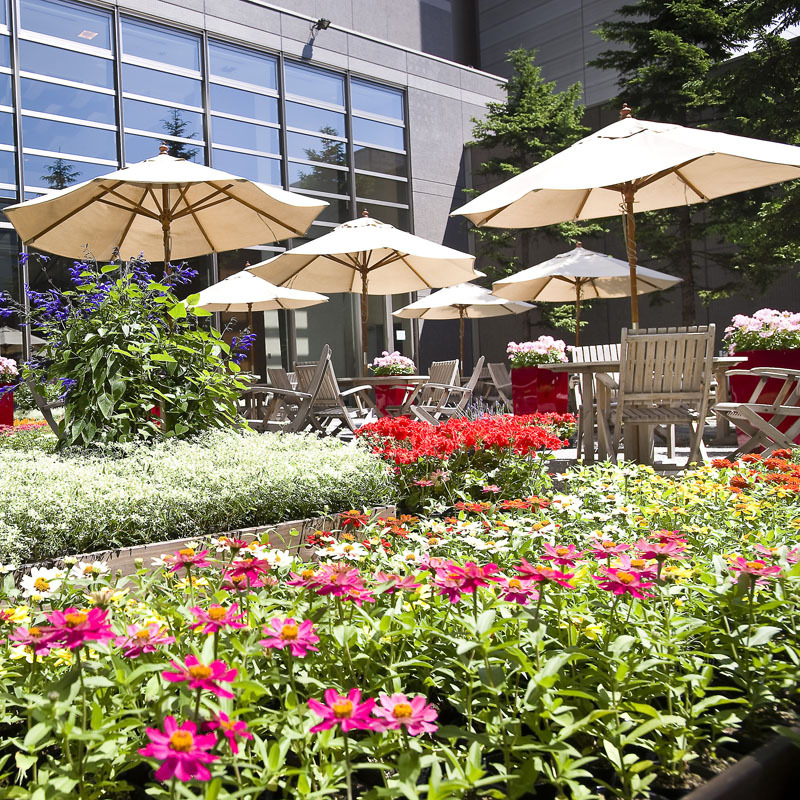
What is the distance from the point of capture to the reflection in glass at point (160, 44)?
1427cm

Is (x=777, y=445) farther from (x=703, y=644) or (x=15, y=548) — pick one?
(x=15, y=548)

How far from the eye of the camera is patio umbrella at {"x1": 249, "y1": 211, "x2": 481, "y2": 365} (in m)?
8.48

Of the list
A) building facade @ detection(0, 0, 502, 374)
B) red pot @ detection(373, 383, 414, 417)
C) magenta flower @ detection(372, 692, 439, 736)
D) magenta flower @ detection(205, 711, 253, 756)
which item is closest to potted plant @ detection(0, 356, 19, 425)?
building facade @ detection(0, 0, 502, 374)

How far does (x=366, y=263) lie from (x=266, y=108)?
26.6 feet

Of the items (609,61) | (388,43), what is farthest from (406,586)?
(388,43)

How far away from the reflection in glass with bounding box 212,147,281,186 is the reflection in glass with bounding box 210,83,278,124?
836mm

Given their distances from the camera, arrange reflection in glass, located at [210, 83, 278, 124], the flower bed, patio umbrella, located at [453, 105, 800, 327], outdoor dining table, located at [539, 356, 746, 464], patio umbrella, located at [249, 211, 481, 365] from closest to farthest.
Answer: the flower bed → patio umbrella, located at [453, 105, 800, 327] → outdoor dining table, located at [539, 356, 746, 464] → patio umbrella, located at [249, 211, 481, 365] → reflection in glass, located at [210, 83, 278, 124]

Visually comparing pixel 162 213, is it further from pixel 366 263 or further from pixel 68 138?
pixel 68 138

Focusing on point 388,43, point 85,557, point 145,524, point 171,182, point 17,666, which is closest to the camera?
point 17,666

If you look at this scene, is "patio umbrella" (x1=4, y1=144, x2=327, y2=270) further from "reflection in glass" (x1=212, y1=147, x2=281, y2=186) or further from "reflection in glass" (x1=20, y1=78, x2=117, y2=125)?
"reflection in glass" (x1=212, y1=147, x2=281, y2=186)

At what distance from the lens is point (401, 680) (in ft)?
5.62

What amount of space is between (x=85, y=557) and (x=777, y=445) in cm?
433

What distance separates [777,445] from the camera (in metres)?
5.06

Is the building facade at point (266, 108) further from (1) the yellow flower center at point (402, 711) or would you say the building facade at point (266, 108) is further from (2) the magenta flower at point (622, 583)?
(1) the yellow flower center at point (402, 711)
